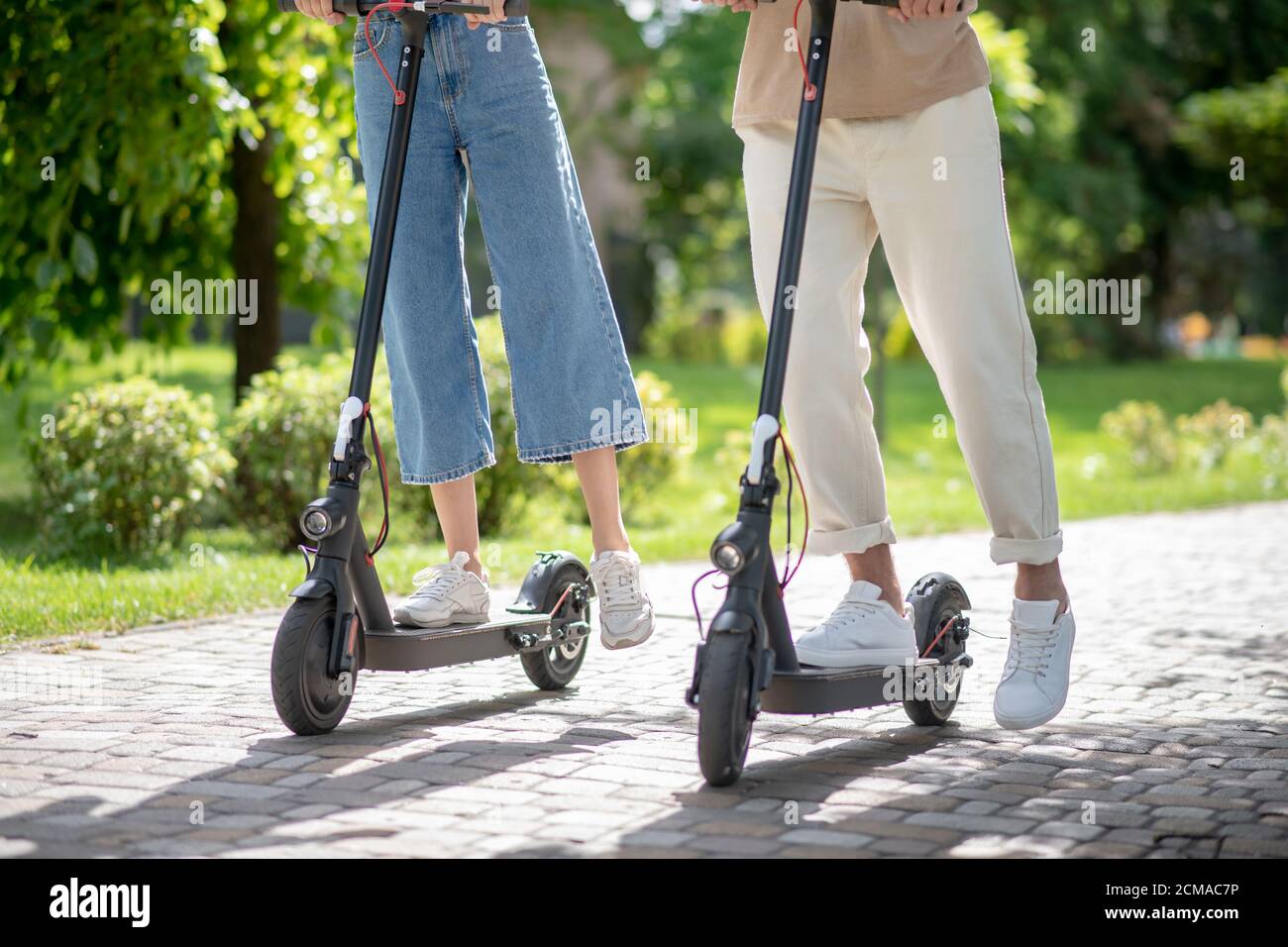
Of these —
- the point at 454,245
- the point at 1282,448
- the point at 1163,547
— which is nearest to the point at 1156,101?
the point at 1282,448

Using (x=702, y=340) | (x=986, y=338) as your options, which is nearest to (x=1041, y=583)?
(x=986, y=338)

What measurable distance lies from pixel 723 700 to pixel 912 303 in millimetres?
1092

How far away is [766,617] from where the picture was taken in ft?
10.1

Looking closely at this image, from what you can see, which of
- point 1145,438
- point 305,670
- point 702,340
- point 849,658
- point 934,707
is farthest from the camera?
point 702,340

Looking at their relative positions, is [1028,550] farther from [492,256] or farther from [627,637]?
[492,256]

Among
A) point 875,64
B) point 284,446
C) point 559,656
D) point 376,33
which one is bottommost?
point 559,656

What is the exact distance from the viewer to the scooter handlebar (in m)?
3.50

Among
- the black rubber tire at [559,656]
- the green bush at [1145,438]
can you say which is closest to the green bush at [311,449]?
the black rubber tire at [559,656]

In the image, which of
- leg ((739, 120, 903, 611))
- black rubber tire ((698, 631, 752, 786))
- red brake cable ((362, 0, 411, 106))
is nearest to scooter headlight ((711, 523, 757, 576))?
black rubber tire ((698, 631, 752, 786))

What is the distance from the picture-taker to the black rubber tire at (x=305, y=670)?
128 inches

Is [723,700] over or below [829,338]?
below

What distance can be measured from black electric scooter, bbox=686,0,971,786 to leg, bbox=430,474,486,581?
1.06m

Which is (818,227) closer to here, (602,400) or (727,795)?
(602,400)

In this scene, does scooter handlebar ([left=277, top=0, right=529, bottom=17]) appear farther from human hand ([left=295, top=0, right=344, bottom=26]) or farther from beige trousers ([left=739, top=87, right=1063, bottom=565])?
beige trousers ([left=739, top=87, right=1063, bottom=565])
